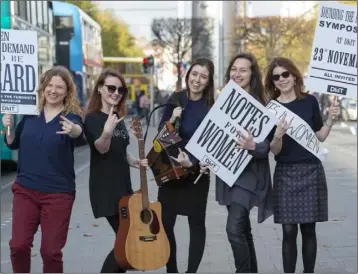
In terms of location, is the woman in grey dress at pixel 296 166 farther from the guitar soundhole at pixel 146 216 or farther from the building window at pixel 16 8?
the building window at pixel 16 8

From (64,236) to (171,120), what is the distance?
1.23 m

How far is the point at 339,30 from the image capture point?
20.0 feet

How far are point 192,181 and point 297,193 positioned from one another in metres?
0.80

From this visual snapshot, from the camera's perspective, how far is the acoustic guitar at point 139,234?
519 centimetres

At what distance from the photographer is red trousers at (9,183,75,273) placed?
484 cm

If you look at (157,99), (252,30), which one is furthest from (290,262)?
(252,30)

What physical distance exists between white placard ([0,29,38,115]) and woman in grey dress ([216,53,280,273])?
1.52 metres

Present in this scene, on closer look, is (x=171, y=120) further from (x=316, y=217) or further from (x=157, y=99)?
(x=157, y=99)

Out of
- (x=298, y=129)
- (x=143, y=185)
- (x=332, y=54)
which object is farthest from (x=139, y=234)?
(x=332, y=54)

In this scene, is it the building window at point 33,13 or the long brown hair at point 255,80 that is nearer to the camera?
the long brown hair at point 255,80

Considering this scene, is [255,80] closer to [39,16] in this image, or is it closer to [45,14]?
[39,16]

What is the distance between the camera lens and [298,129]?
5520 millimetres

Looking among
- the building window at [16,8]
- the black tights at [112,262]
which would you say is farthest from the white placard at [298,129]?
the building window at [16,8]

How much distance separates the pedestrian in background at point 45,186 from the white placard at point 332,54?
2149 millimetres
